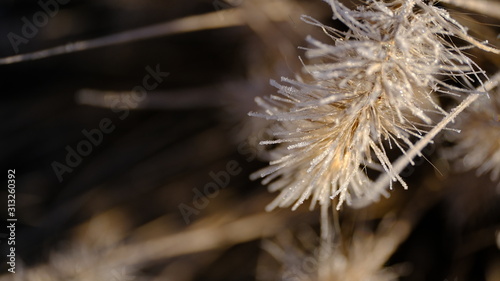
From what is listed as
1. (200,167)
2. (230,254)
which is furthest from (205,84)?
(230,254)

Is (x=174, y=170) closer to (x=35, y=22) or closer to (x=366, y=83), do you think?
(x=35, y=22)

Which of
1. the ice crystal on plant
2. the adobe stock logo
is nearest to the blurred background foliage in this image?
the adobe stock logo

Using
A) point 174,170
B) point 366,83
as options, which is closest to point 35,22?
point 174,170

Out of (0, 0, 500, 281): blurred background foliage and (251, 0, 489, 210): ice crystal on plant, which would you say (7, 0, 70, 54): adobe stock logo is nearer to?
(0, 0, 500, 281): blurred background foliage

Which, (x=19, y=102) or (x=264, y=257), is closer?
(x=264, y=257)

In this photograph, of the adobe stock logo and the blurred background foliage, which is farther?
the adobe stock logo

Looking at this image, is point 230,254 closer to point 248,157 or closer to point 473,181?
point 248,157

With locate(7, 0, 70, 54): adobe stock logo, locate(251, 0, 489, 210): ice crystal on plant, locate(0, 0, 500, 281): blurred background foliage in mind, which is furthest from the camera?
locate(7, 0, 70, 54): adobe stock logo

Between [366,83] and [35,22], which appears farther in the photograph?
[35,22]
